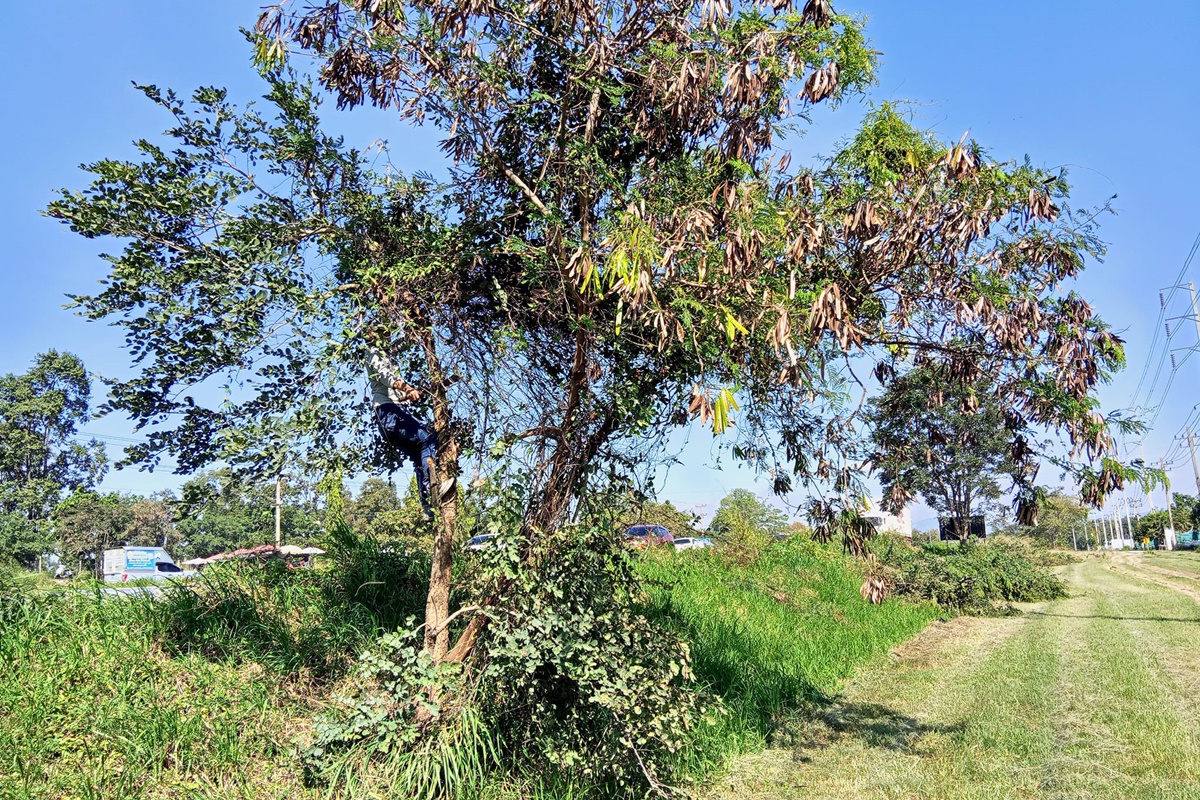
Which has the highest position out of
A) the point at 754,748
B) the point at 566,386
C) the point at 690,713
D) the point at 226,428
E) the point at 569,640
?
the point at 566,386

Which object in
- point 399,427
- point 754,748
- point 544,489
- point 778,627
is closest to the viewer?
point 544,489

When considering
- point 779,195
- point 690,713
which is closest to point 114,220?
point 779,195

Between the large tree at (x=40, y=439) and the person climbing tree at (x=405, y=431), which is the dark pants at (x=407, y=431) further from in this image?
the large tree at (x=40, y=439)

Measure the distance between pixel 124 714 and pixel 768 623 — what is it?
8.24m

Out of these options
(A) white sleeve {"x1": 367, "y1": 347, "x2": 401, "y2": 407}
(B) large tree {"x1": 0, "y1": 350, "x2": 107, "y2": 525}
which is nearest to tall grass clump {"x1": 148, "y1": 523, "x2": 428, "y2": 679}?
(A) white sleeve {"x1": 367, "y1": 347, "x2": 401, "y2": 407}

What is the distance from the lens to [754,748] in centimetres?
682

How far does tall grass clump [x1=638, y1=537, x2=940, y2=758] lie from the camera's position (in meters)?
7.88

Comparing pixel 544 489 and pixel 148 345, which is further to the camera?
pixel 544 489

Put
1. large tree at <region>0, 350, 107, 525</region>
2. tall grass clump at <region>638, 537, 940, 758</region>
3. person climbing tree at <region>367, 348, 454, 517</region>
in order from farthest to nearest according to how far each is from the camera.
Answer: large tree at <region>0, 350, 107, 525</region>, tall grass clump at <region>638, 537, 940, 758</region>, person climbing tree at <region>367, 348, 454, 517</region>

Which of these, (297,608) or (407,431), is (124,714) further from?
(407,431)

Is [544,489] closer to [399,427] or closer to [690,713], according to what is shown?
[399,427]

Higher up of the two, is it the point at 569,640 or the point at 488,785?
the point at 569,640

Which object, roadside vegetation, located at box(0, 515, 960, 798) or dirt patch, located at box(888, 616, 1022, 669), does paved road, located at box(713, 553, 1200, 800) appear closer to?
dirt patch, located at box(888, 616, 1022, 669)

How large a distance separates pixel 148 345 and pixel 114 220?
0.80 metres
